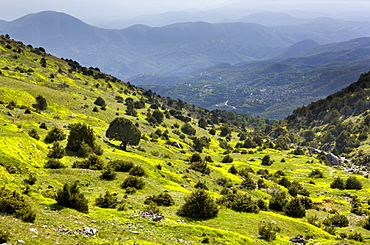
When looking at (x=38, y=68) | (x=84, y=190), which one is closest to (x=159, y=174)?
(x=84, y=190)

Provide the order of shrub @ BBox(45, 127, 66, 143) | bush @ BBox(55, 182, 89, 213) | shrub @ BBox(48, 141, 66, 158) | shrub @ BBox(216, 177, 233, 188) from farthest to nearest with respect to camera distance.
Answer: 1. shrub @ BBox(216, 177, 233, 188)
2. shrub @ BBox(45, 127, 66, 143)
3. shrub @ BBox(48, 141, 66, 158)
4. bush @ BBox(55, 182, 89, 213)

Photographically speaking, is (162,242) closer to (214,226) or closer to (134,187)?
(214,226)

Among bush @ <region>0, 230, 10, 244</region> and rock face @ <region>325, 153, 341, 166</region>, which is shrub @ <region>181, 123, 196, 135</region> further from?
bush @ <region>0, 230, 10, 244</region>

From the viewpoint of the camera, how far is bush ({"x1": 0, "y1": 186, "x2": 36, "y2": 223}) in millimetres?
10984

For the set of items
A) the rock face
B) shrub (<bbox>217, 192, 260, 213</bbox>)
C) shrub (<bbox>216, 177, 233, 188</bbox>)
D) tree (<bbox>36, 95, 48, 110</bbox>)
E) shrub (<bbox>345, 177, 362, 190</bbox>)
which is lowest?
the rock face

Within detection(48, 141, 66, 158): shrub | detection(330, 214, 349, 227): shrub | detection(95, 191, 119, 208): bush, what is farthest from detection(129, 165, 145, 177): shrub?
detection(330, 214, 349, 227): shrub

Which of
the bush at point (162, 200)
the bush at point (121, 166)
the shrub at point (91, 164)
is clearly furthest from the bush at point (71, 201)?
the bush at point (121, 166)

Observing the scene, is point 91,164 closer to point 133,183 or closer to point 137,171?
point 137,171

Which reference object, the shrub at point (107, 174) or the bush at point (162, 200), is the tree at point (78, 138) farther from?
the bush at point (162, 200)

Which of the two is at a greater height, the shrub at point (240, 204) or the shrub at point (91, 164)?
the shrub at point (91, 164)

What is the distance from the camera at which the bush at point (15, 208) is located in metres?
11.0

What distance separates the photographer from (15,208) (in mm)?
11344

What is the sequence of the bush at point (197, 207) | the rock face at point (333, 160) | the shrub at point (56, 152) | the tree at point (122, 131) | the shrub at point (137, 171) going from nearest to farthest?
the bush at point (197, 207) → the shrub at point (56, 152) → the shrub at point (137, 171) → the tree at point (122, 131) → the rock face at point (333, 160)

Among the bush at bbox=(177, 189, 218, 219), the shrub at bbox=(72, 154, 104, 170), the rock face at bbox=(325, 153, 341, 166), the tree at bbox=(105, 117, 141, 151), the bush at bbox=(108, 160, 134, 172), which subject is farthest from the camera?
the rock face at bbox=(325, 153, 341, 166)
